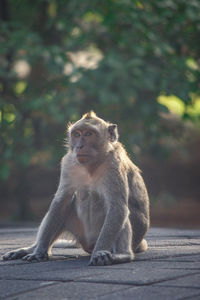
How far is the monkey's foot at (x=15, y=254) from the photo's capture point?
5113mm

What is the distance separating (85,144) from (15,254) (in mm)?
1087

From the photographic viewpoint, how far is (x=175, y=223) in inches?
649

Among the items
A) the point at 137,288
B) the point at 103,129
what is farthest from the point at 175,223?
the point at 137,288

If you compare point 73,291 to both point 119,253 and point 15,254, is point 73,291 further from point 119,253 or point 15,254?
point 15,254

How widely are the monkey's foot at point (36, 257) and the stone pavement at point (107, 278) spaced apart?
0.24ft

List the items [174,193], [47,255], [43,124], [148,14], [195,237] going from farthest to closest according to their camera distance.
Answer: [174,193] → [43,124] → [148,14] → [195,237] → [47,255]

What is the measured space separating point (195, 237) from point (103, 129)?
2315 mm

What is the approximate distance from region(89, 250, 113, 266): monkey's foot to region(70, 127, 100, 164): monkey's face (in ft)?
2.63

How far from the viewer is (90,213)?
520 centimetres

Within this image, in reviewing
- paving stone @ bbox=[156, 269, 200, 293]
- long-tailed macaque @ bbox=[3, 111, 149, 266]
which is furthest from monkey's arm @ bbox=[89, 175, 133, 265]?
paving stone @ bbox=[156, 269, 200, 293]

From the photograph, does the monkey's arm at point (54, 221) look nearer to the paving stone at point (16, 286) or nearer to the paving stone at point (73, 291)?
the paving stone at point (16, 286)

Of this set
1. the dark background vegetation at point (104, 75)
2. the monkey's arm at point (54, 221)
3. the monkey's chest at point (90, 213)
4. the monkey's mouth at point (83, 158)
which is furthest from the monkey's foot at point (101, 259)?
the dark background vegetation at point (104, 75)

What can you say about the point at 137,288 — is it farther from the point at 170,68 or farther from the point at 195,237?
the point at 170,68

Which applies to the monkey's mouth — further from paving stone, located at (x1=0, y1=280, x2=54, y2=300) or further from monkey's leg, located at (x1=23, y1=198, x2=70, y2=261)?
paving stone, located at (x1=0, y1=280, x2=54, y2=300)
